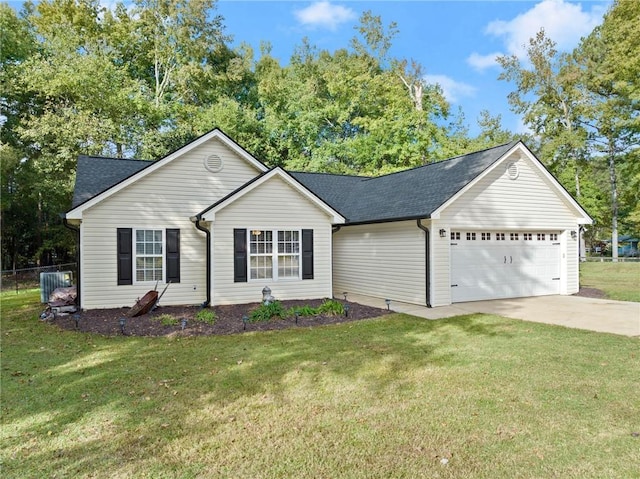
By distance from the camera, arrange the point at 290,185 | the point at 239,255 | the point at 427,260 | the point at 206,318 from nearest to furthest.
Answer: the point at 206,318, the point at 427,260, the point at 239,255, the point at 290,185

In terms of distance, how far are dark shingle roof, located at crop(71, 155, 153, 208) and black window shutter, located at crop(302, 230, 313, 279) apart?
5633 mm

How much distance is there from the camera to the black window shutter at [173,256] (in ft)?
39.0

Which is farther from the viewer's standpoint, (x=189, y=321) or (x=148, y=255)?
(x=148, y=255)

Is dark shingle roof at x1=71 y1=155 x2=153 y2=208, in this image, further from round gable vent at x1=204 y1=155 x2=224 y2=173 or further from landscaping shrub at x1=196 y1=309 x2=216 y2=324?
landscaping shrub at x1=196 y1=309 x2=216 y2=324

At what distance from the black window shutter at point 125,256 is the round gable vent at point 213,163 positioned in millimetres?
3027

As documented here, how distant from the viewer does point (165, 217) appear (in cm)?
1198

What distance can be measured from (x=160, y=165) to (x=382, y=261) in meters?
7.40

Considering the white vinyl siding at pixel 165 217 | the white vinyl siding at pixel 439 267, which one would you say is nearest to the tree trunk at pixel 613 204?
the white vinyl siding at pixel 439 267

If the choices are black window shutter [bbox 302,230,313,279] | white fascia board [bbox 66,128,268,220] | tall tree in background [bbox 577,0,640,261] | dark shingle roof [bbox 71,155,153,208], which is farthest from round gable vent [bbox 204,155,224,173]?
tall tree in background [bbox 577,0,640,261]

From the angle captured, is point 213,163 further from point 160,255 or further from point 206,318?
point 206,318

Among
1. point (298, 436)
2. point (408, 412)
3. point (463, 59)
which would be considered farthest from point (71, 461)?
point (463, 59)

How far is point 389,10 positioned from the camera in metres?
32.0

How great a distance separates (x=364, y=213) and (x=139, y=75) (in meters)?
25.3

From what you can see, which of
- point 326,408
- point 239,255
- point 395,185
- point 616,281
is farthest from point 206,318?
point 616,281
